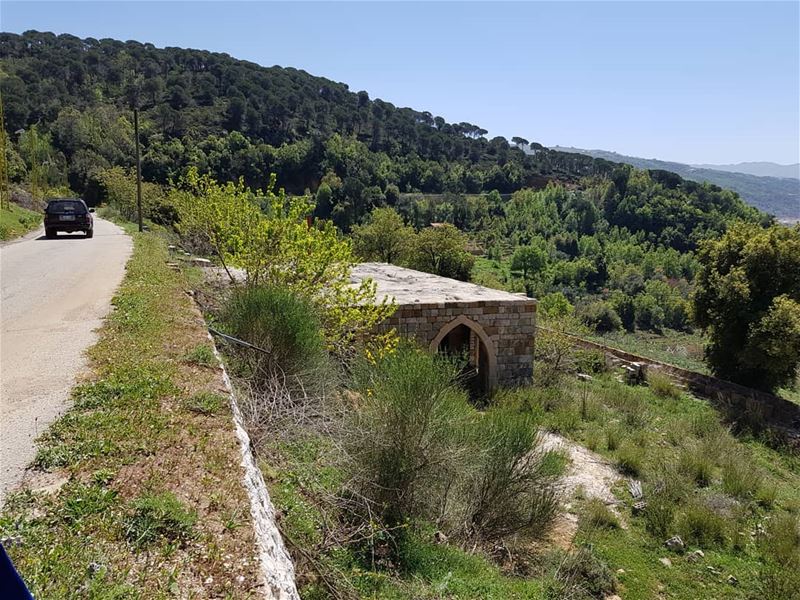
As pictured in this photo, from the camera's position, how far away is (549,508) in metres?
7.15

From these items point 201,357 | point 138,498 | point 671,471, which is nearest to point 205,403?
point 201,357

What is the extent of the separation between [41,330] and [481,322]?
10685 mm

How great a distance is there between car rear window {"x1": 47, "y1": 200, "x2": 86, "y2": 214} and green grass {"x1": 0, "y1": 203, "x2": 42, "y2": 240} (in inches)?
66.6

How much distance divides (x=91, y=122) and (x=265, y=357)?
66.4 meters

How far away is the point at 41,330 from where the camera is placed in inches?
261

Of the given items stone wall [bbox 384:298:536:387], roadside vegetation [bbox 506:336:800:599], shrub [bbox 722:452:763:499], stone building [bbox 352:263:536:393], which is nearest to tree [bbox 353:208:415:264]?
stone building [bbox 352:263:536:393]

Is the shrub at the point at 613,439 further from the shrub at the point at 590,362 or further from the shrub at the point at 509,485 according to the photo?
the shrub at the point at 590,362

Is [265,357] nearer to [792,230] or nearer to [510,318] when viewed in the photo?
[510,318]

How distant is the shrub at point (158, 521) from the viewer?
298cm

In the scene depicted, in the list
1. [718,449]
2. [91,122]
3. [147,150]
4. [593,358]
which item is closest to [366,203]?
[147,150]

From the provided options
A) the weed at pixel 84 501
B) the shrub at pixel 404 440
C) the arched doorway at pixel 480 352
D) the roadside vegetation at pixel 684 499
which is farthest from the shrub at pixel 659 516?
the weed at pixel 84 501

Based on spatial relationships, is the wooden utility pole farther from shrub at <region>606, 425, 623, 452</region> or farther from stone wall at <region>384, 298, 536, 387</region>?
shrub at <region>606, 425, 623, 452</region>

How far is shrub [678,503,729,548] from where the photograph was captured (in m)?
8.12

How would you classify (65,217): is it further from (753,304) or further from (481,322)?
(753,304)
